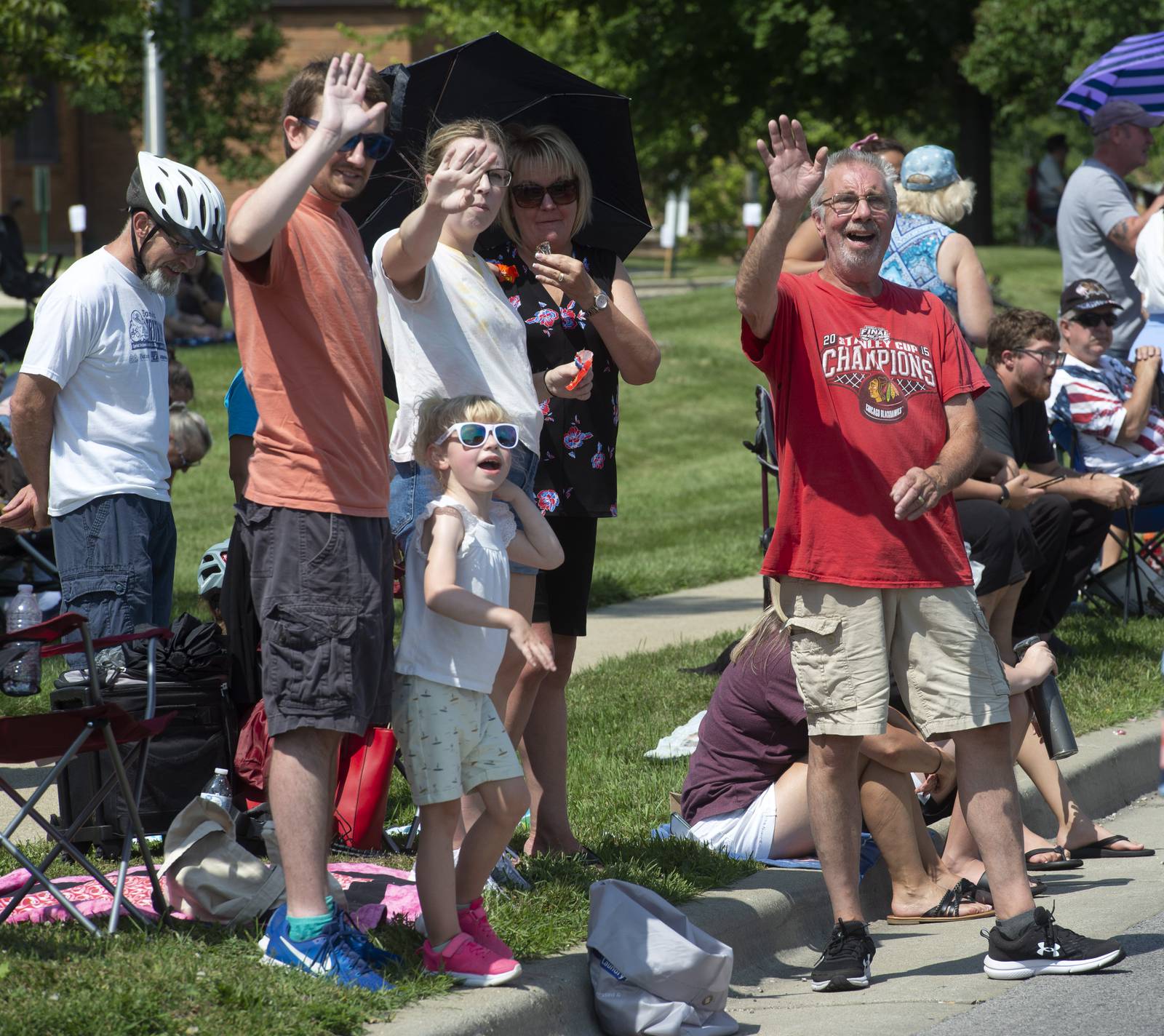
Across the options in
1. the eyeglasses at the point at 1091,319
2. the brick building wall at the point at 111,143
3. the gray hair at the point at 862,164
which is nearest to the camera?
the gray hair at the point at 862,164

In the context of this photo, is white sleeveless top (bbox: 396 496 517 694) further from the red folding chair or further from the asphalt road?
the asphalt road

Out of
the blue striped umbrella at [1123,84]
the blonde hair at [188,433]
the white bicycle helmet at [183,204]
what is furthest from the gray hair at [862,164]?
the blue striped umbrella at [1123,84]

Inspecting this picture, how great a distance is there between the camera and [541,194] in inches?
190

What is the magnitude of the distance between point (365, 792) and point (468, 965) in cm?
133

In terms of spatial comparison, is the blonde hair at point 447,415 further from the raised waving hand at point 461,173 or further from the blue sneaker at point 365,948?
the blue sneaker at point 365,948

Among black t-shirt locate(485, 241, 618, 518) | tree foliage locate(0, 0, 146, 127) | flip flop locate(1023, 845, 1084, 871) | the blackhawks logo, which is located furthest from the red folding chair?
tree foliage locate(0, 0, 146, 127)

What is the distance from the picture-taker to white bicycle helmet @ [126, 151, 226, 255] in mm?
4477

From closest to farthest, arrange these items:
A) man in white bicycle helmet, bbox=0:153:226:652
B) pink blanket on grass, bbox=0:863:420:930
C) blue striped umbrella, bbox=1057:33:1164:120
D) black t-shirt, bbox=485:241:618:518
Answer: pink blanket on grass, bbox=0:863:420:930 → black t-shirt, bbox=485:241:618:518 → man in white bicycle helmet, bbox=0:153:226:652 → blue striped umbrella, bbox=1057:33:1164:120

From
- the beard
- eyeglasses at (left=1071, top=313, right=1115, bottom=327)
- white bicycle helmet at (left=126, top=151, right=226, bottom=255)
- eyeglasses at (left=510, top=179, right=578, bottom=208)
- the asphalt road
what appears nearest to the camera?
the asphalt road

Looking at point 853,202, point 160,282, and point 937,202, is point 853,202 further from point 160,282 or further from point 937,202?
point 937,202

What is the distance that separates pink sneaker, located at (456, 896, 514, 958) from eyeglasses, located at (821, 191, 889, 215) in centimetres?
212

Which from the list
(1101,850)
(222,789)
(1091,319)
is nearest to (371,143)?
(222,789)

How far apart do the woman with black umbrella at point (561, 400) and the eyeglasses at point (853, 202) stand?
651mm

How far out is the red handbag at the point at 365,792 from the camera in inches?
205
